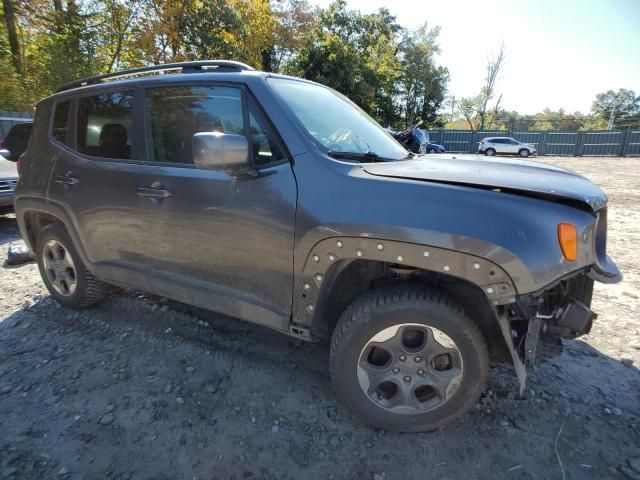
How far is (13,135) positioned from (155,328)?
3163 millimetres

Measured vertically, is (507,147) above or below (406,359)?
above

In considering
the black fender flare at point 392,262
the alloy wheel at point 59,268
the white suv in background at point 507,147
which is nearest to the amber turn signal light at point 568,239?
the black fender flare at point 392,262

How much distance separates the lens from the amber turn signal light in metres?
1.68

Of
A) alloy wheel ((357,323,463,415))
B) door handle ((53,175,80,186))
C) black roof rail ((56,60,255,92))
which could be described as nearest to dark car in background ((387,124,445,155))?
black roof rail ((56,60,255,92))

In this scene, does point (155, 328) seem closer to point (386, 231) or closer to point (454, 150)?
point (386, 231)

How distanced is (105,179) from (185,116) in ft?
2.68

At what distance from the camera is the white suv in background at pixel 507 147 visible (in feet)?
90.0

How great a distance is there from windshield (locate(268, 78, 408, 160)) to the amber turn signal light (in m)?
1.14

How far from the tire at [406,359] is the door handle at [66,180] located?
2395 millimetres

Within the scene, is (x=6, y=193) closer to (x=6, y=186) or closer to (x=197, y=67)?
(x=6, y=186)

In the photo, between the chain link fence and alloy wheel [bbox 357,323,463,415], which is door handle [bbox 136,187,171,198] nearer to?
alloy wheel [bbox 357,323,463,415]

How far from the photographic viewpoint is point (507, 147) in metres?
27.5

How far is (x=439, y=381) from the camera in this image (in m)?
2.00

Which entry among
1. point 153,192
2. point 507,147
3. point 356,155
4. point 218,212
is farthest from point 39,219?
point 507,147
